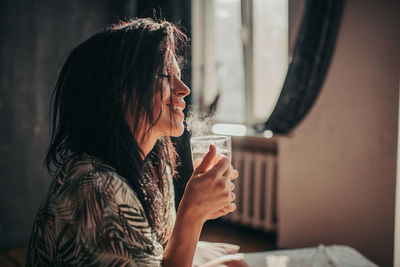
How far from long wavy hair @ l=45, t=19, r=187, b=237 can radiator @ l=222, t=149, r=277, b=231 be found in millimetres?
2171

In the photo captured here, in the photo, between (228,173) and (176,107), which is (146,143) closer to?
(176,107)

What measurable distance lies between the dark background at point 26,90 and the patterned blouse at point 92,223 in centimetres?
190

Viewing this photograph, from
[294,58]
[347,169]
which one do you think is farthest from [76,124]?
[347,169]

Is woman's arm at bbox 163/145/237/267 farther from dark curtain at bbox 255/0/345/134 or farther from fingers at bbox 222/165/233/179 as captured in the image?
dark curtain at bbox 255/0/345/134

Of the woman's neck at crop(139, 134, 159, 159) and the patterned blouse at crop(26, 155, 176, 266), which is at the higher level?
the woman's neck at crop(139, 134, 159, 159)

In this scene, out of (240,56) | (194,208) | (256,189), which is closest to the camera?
(194,208)

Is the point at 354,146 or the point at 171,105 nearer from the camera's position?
the point at 171,105

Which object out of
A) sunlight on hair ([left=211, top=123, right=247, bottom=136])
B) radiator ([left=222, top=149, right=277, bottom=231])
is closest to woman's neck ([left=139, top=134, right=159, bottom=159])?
radiator ([left=222, top=149, right=277, bottom=231])

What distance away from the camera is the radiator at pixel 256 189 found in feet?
9.42

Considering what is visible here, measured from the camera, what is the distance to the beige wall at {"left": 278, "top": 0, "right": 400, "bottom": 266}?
2.10m

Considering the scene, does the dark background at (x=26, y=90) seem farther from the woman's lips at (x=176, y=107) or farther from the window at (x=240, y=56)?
the woman's lips at (x=176, y=107)

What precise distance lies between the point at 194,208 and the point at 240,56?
277 centimetres

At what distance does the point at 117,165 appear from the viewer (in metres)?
0.78

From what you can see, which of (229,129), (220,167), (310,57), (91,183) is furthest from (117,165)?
(229,129)
